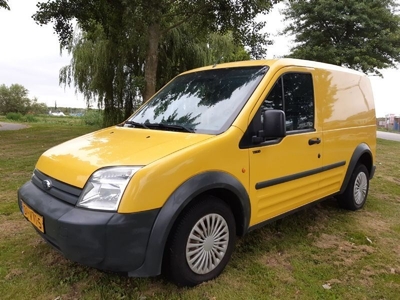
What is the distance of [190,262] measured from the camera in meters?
2.52

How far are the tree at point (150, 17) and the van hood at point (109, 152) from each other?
674 centimetres

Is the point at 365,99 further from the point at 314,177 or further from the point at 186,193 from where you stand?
the point at 186,193

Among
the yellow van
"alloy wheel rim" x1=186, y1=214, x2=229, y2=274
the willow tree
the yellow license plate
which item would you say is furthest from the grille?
the willow tree

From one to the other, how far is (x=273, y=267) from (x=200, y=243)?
0.85 metres

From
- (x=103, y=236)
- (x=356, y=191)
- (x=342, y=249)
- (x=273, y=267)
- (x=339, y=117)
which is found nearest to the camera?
(x=103, y=236)

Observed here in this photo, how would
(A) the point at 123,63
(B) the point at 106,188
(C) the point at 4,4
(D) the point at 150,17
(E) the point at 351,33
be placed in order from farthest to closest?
(E) the point at 351,33 < (A) the point at 123,63 < (C) the point at 4,4 < (D) the point at 150,17 < (B) the point at 106,188

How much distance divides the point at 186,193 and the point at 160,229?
31 cm

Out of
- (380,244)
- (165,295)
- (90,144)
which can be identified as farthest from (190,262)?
(380,244)

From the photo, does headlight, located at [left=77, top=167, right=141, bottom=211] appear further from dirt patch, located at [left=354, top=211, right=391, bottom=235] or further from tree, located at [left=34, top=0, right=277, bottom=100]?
tree, located at [left=34, top=0, right=277, bottom=100]

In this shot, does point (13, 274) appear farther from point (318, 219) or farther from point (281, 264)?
point (318, 219)

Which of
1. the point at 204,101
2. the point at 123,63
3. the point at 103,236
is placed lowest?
the point at 103,236

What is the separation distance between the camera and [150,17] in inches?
347

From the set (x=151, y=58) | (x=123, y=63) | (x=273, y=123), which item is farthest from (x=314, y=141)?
(x=123, y=63)

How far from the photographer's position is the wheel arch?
422 centimetres
